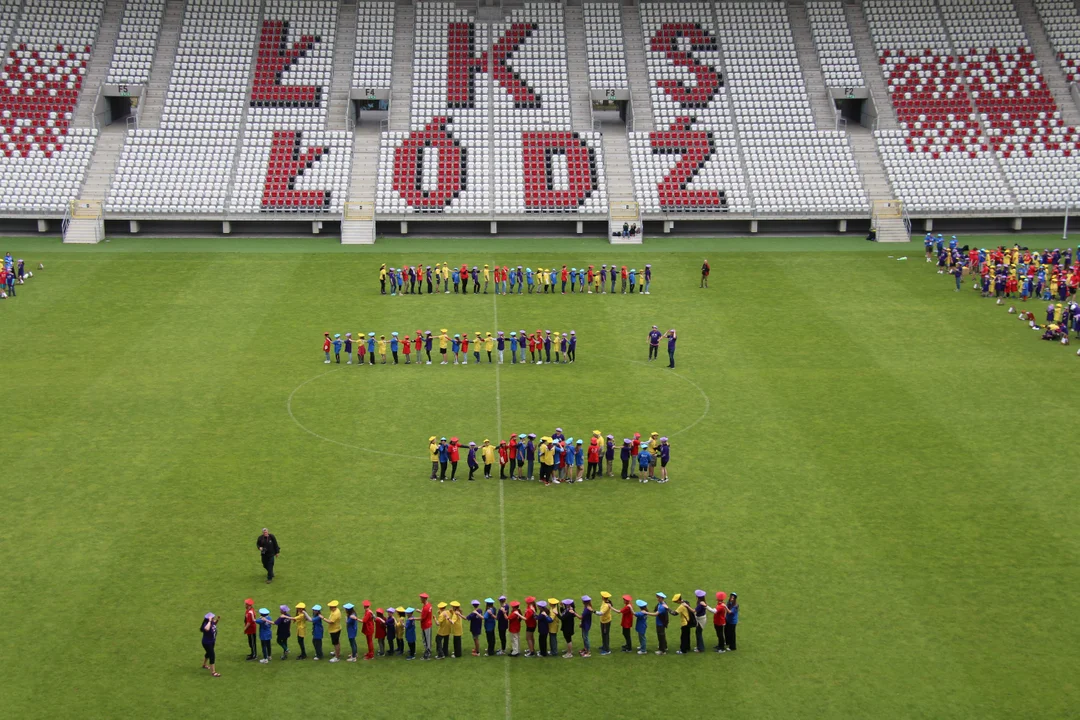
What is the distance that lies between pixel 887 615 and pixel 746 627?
9.70 ft

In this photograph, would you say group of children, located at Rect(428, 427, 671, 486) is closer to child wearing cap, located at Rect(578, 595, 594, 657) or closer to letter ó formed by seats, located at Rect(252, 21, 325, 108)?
child wearing cap, located at Rect(578, 595, 594, 657)

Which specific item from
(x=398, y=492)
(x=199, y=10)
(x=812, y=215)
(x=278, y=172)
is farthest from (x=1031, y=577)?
(x=199, y=10)

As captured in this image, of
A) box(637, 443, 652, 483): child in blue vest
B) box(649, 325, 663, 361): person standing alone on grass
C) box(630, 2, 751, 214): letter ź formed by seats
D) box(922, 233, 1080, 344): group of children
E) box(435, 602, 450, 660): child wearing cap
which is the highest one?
box(630, 2, 751, 214): letter ź formed by seats

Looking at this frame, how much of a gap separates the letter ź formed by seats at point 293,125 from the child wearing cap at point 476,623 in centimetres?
Result: 4208

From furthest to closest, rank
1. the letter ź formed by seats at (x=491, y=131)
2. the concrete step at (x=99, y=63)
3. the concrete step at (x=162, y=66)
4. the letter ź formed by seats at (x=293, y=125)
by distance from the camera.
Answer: the concrete step at (x=162, y=66) → the concrete step at (x=99, y=63) → the letter ź formed by seats at (x=491, y=131) → the letter ź formed by seats at (x=293, y=125)

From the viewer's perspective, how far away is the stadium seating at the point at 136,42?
231 feet

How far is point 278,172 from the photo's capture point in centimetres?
6581

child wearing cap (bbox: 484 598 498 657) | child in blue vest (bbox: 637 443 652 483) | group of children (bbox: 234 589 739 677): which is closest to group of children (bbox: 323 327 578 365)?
child in blue vest (bbox: 637 443 652 483)

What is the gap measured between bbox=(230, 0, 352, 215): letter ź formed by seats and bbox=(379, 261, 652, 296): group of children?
12.9m

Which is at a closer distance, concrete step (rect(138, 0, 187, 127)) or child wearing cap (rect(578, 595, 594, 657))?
child wearing cap (rect(578, 595, 594, 657))

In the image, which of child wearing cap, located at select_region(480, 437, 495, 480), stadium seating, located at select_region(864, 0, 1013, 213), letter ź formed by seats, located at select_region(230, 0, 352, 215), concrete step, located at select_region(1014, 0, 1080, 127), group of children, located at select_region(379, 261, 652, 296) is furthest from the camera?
concrete step, located at select_region(1014, 0, 1080, 127)

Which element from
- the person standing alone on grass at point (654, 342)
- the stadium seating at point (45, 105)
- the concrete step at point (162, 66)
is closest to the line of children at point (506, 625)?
the person standing alone on grass at point (654, 342)

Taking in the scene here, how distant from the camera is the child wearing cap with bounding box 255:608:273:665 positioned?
78.6 ft

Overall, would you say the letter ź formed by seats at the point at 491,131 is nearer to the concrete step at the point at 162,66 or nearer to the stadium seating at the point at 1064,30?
the concrete step at the point at 162,66
